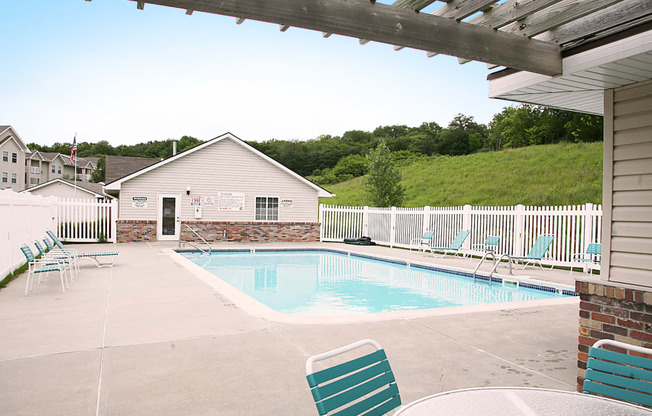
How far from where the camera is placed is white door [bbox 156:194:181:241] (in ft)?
61.8

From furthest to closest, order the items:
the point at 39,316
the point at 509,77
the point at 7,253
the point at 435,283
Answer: the point at 435,283 < the point at 7,253 < the point at 39,316 < the point at 509,77

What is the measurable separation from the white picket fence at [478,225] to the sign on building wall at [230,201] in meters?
3.69

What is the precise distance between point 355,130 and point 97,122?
3457 centimetres

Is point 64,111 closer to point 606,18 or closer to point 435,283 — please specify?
point 435,283

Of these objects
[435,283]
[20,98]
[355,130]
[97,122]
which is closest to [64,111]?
[20,98]

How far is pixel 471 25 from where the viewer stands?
113 inches

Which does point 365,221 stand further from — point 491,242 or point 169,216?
point 169,216

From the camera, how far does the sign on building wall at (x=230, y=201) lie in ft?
64.8

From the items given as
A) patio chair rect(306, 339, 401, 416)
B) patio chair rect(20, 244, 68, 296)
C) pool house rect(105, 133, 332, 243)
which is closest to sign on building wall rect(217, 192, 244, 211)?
pool house rect(105, 133, 332, 243)

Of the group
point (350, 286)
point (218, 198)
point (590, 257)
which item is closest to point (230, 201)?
point (218, 198)

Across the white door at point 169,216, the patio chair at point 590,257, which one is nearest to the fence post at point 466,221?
the patio chair at point 590,257

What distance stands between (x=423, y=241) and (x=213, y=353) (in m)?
12.3

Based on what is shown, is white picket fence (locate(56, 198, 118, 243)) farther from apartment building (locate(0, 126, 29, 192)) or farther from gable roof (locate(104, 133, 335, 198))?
apartment building (locate(0, 126, 29, 192))

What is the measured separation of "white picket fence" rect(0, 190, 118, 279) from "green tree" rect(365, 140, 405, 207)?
10.9 meters
